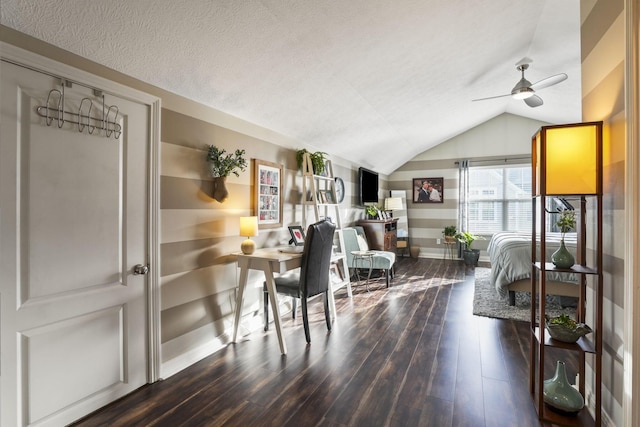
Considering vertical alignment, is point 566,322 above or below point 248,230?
below

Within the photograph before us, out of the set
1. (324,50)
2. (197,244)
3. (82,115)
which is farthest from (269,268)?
(324,50)

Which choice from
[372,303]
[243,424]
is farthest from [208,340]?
[372,303]

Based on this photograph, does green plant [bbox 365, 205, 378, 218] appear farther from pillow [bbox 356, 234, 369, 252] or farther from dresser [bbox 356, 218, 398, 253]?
pillow [bbox 356, 234, 369, 252]

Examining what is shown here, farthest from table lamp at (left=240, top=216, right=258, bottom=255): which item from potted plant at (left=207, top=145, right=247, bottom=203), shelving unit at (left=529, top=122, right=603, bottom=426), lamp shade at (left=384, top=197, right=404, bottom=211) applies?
lamp shade at (left=384, top=197, right=404, bottom=211)

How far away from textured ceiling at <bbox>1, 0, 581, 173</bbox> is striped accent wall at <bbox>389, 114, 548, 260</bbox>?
1.46 meters

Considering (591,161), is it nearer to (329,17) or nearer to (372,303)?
(329,17)

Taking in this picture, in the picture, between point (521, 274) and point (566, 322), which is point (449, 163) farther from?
point (566, 322)

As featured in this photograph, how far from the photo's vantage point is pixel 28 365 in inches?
61.7

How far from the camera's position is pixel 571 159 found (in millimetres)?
1624

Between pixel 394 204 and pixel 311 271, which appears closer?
pixel 311 271

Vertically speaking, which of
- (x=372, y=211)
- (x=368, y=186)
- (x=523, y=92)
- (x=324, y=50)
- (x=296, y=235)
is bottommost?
(x=296, y=235)

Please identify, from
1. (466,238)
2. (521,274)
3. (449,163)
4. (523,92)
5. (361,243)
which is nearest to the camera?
(521,274)

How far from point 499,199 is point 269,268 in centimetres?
601

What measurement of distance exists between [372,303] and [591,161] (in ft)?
9.24
